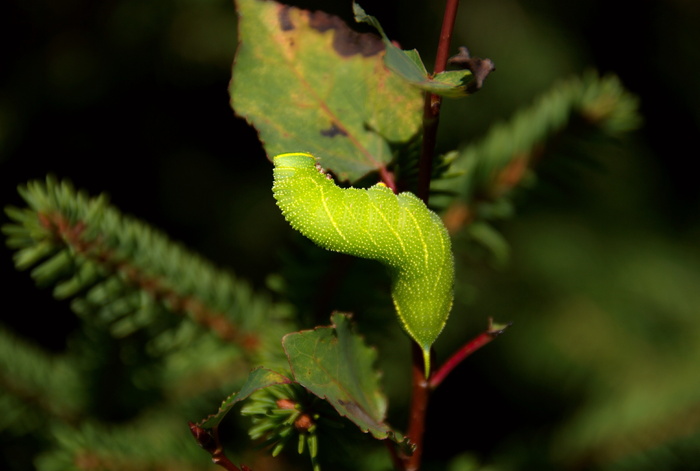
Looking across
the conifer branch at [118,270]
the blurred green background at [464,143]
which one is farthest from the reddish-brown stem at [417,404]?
the blurred green background at [464,143]

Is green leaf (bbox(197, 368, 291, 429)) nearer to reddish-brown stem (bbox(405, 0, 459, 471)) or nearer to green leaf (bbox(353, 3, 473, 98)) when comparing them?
reddish-brown stem (bbox(405, 0, 459, 471))

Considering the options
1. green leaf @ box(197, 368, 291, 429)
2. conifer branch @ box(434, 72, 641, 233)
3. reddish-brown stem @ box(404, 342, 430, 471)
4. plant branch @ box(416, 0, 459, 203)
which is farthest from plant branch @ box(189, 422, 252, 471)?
conifer branch @ box(434, 72, 641, 233)

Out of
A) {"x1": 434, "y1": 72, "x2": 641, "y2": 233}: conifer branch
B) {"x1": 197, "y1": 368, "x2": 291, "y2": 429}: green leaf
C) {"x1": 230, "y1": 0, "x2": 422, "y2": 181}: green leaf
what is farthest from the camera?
{"x1": 434, "y1": 72, "x2": 641, "y2": 233}: conifer branch

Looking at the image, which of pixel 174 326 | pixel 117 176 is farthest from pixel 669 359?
pixel 117 176

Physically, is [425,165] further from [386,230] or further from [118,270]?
[118,270]

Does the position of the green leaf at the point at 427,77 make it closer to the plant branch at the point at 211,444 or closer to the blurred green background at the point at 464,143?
the plant branch at the point at 211,444

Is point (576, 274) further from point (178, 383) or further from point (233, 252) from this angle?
point (178, 383)

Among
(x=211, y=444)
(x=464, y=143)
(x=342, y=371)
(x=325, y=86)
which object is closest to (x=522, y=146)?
(x=325, y=86)
